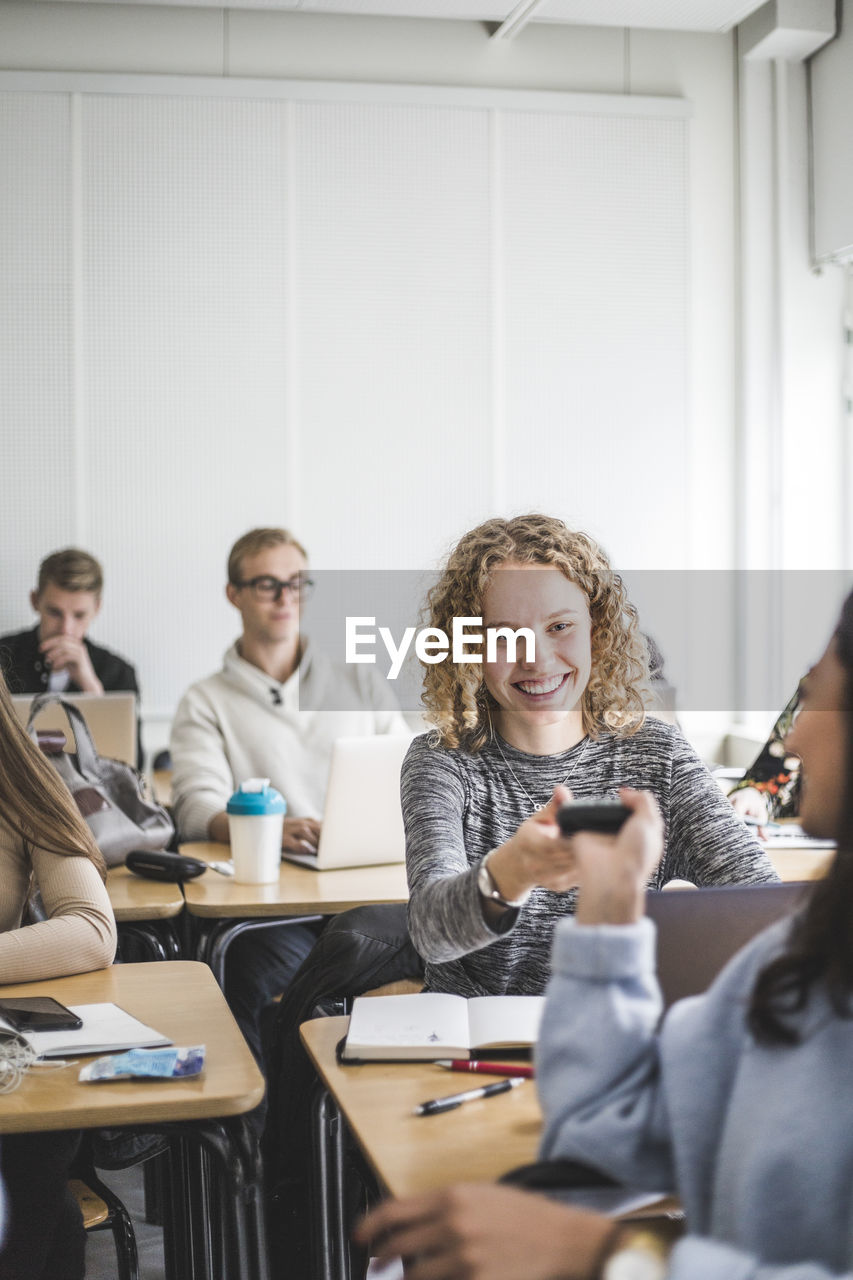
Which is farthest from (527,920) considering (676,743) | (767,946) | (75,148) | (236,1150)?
(75,148)

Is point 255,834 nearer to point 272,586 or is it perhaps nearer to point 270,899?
point 270,899

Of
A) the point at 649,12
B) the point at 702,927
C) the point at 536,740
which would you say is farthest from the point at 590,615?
the point at 649,12

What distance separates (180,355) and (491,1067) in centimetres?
395

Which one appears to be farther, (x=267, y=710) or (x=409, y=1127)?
(x=267, y=710)

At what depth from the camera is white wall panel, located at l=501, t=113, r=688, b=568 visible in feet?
16.9

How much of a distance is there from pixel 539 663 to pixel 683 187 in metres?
4.04

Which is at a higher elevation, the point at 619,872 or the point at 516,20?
the point at 516,20

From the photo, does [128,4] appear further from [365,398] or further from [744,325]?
[744,325]

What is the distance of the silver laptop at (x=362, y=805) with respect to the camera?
102 inches

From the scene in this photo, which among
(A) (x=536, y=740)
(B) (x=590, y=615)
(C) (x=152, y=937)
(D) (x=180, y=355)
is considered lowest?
(C) (x=152, y=937)

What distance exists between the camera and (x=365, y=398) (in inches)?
198

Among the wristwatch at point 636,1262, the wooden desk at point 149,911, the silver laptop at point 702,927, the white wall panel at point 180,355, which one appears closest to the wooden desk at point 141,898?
the wooden desk at point 149,911

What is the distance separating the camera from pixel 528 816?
6.00ft

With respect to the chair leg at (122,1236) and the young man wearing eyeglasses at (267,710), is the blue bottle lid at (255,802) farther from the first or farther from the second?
the chair leg at (122,1236)
